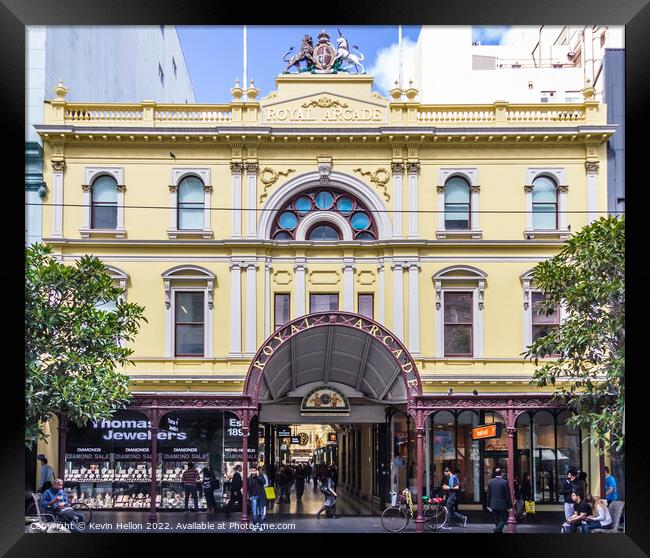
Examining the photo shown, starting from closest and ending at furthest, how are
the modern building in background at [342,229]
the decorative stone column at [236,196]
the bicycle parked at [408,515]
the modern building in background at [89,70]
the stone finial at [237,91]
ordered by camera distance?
the bicycle parked at [408,515] < the modern building in background at [89,70] < the modern building in background at [342,229] < the decorative stone column at [236,196] < the stone finial at [237,91]

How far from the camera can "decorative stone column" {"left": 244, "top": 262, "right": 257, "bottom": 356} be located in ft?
88.6

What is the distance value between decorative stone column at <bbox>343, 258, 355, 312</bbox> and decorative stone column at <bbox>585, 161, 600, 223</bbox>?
6706 millimetres

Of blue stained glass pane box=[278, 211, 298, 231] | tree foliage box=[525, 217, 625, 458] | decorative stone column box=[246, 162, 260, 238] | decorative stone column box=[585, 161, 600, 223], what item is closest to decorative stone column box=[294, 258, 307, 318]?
blue stained glass pane box=[278, 211, 298, 231]

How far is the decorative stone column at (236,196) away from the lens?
1080 inches

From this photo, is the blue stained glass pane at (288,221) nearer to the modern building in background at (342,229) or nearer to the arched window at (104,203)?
the modern building in background at (342,229)

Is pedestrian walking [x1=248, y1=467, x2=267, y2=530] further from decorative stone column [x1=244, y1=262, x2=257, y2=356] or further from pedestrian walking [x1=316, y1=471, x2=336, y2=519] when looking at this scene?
decorative stone column [x1=244, y1=262, x2=257, y2=356]

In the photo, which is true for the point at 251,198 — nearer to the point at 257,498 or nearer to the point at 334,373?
the point at 334,373

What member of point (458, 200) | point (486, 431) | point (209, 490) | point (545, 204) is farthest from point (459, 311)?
point (209, 490)

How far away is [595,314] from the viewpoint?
851 inches

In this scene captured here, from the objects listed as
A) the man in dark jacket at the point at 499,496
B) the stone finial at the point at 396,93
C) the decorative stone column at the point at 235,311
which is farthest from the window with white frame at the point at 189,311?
the man in dark jacket at the point at 499,496

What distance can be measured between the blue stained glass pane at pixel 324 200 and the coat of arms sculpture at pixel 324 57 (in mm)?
3383

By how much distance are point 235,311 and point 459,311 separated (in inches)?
241

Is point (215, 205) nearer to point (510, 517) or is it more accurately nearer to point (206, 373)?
point (206, 373)
